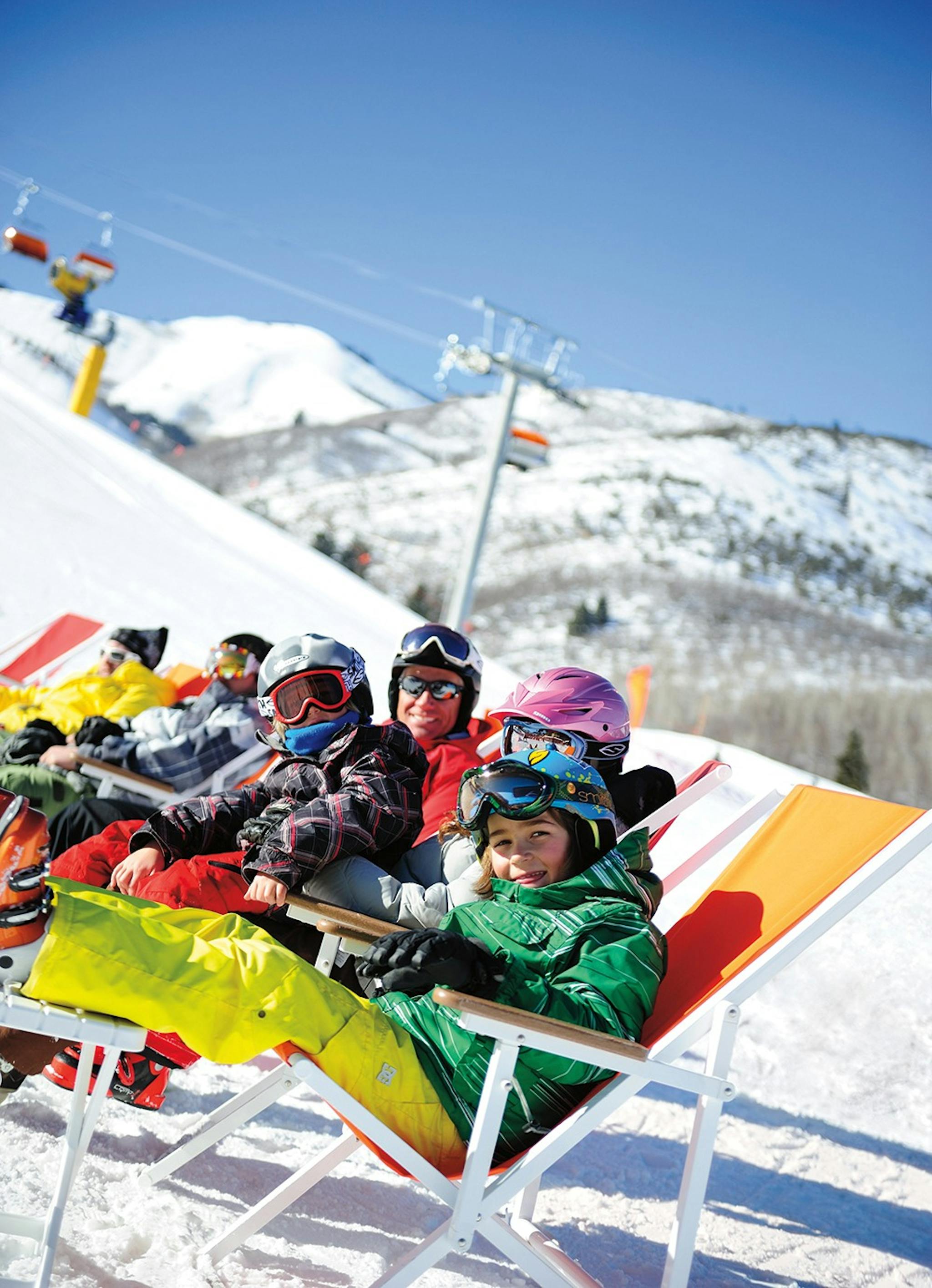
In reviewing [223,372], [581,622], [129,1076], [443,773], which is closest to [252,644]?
[443,773]

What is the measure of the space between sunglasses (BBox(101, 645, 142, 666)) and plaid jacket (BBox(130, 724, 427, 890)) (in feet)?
9.33

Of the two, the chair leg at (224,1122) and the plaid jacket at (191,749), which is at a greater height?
the plaid jacket at (191,749)

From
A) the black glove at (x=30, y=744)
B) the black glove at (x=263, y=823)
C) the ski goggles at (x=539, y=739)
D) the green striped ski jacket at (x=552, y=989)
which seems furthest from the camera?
the black glove at (x=30, y=744)

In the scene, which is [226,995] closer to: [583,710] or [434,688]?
[583,710]

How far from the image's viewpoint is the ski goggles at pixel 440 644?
12.3 feet

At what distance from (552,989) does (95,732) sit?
324 centimetres

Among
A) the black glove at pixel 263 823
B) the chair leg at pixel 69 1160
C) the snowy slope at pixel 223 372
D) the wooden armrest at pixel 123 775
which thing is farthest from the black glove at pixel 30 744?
the snowy slope at pixel 223 372

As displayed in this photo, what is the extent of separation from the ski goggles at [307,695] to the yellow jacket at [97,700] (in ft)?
8.09

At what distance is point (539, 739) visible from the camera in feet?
10.4

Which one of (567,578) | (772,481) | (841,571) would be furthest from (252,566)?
(772,481)

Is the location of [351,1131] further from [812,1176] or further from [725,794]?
[725,794]

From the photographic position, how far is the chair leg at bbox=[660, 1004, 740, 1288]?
214cm

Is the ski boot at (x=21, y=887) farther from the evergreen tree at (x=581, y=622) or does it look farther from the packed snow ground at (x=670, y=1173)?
the evergreen tree at (x=581, y=622)

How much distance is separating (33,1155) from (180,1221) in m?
0.39
